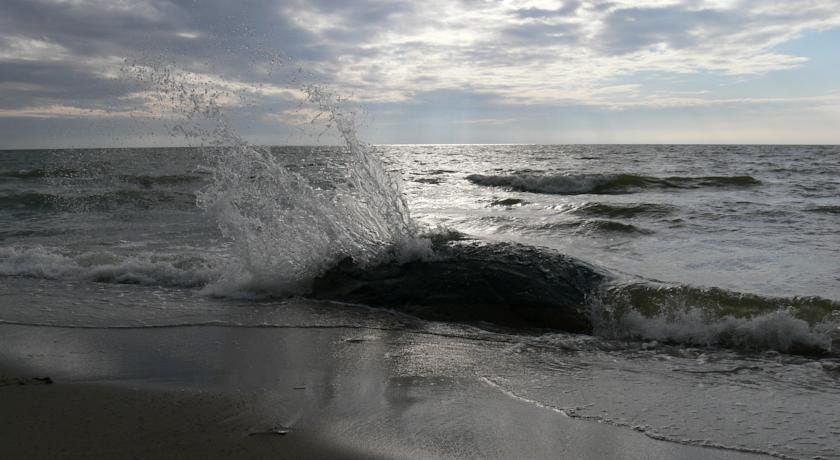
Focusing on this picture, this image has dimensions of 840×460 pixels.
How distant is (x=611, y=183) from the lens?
21953 mm

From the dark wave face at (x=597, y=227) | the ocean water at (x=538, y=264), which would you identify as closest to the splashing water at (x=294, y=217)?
the ocean water at (x=538, y=264)

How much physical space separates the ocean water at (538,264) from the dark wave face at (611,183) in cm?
782

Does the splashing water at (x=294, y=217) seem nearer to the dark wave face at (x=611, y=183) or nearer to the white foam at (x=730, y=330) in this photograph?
the white foam at (x=730, y=330)

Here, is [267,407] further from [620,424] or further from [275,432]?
[620,424]

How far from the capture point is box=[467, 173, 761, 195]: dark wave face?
818 inches

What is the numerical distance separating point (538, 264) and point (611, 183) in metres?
16.9

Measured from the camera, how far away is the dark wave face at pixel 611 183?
20.8 m

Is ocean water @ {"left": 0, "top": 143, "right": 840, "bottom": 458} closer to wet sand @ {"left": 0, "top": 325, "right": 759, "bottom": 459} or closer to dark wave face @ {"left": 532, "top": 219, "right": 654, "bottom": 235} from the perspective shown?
dark wave face @ {"left": 532, "top": 219, "right": 654, "bottom": 235}

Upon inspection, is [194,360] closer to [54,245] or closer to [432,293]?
[432,293]

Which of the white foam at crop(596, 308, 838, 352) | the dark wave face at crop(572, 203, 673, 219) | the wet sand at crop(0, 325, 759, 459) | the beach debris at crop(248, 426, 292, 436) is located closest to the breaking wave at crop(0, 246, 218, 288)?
the wet sand at crop(0, 325, 759, 459)

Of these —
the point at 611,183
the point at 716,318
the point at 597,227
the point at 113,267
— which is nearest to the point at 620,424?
the point at 716,318

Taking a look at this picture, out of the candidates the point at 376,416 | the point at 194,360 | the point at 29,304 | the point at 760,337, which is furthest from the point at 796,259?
the point at 29,304

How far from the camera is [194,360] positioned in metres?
4.08

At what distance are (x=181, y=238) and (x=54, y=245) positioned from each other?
1.89 m
